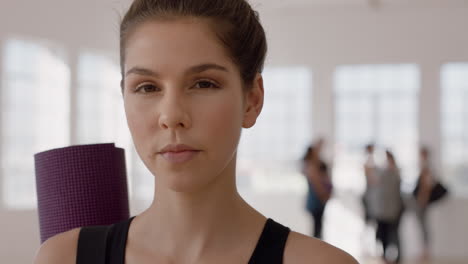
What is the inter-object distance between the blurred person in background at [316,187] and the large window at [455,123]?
4006 millimetres

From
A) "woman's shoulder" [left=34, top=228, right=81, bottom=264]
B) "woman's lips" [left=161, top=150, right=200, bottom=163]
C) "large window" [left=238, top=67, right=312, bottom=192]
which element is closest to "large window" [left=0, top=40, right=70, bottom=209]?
"large window" [left=238, top=67, right=312, bottom=192]

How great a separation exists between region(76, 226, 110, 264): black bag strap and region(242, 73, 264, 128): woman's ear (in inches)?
15.1

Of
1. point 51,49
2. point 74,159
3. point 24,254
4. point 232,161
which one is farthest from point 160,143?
point 51,49

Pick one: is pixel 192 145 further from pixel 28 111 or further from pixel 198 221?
pixel 28 111

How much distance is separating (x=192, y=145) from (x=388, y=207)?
659cm

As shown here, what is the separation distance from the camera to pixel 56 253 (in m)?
1.24

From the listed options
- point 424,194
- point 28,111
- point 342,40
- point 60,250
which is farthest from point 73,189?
point 342,40

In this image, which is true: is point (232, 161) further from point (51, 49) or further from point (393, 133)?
point (393, 133)

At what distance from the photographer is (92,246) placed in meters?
1.24

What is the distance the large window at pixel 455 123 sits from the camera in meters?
10.5

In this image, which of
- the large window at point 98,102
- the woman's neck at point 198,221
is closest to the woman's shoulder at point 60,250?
the woman's neck at point 198,221

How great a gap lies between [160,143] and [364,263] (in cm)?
819

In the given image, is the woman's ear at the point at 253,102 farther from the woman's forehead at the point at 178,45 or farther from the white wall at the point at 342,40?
the white wall at the point at 342,40

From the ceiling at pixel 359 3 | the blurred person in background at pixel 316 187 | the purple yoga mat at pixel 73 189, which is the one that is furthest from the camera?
the ceiling at pixel 359 3
